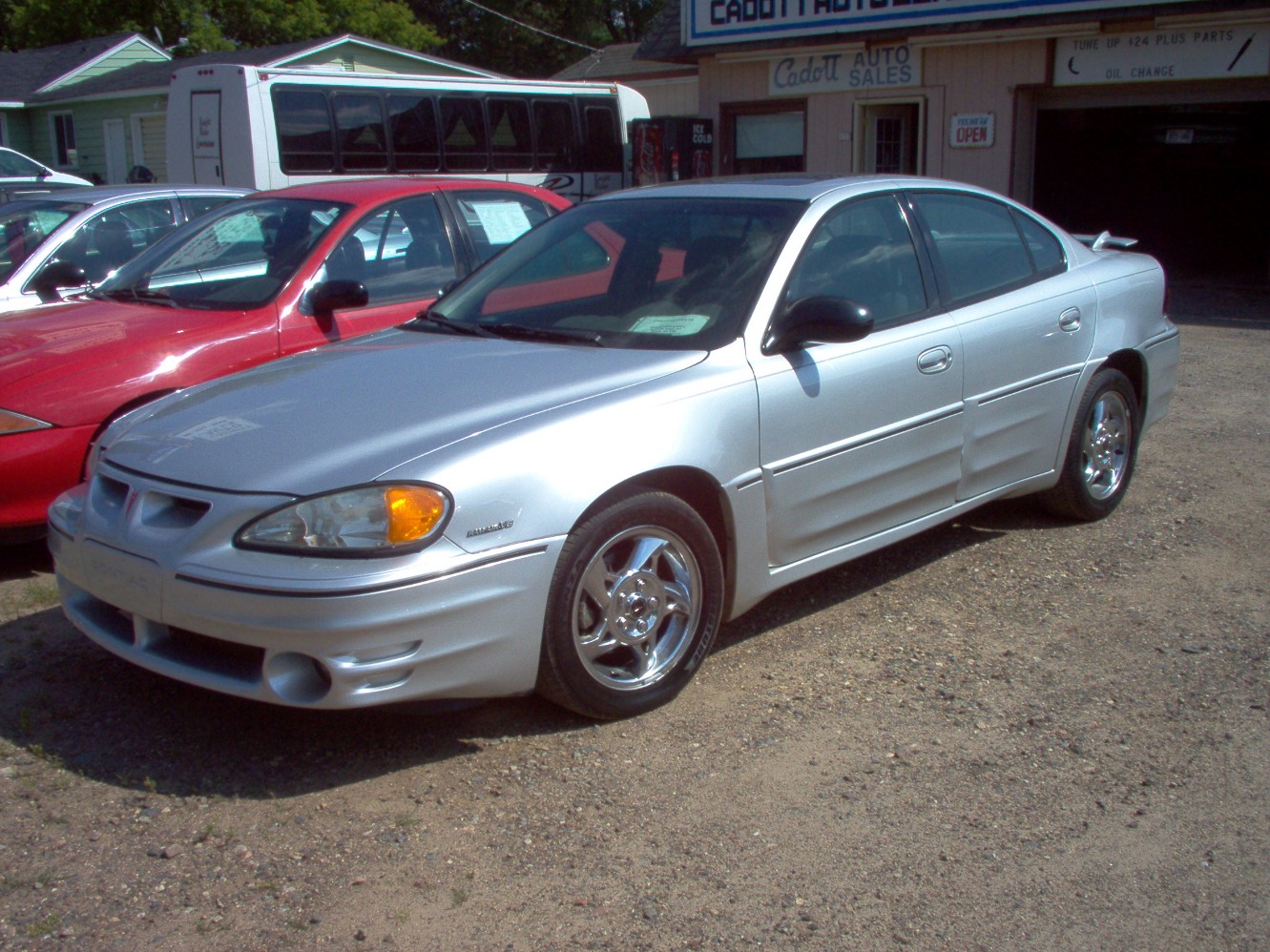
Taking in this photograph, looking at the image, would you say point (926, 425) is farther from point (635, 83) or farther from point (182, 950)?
point (635, 83)

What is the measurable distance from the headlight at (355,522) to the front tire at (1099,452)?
130 inches

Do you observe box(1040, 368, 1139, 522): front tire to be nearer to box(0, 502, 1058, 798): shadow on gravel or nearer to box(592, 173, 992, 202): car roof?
box(592, 173, 992, 202): car roof

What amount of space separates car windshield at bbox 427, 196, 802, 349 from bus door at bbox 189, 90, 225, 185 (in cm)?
1296

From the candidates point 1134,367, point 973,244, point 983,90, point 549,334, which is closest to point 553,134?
point 983,90

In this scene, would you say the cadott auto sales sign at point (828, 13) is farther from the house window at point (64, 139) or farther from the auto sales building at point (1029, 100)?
the house window at point (64, 139)

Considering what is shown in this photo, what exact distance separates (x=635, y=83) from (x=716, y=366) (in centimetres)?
2735

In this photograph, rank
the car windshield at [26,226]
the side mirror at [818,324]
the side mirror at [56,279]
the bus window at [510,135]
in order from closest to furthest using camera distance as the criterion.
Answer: the side mirror at [818,324] < the side mirror at [56,279] < the car windshield at [26,226] < the bus window at [510,135]

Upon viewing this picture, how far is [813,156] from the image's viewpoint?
1872cm

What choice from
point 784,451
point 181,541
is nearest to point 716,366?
point 784,451

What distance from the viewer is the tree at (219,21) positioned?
40656 mm

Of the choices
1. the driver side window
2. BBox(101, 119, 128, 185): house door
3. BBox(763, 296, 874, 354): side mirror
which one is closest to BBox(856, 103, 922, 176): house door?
the driver side window

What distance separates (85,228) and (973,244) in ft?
17.5

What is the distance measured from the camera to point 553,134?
19656mm

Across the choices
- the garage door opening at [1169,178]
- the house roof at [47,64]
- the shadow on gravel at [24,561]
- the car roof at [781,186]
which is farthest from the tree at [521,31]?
the car roof at [781,186]
